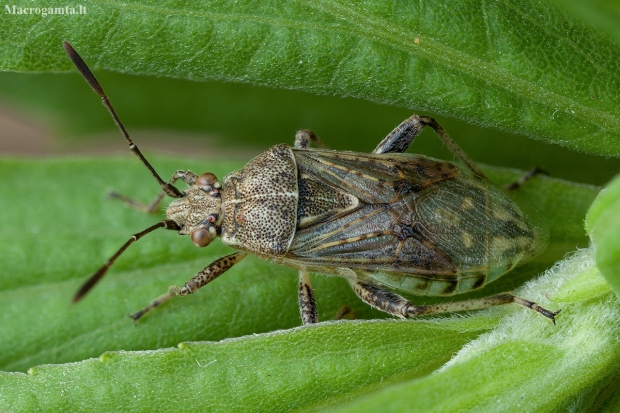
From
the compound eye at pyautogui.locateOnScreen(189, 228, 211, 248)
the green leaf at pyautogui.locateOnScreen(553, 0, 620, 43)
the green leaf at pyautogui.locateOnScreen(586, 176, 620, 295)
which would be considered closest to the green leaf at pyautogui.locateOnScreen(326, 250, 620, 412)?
the green leaf at pyautogui.locateOnScreen(586, 176, 620, 295)

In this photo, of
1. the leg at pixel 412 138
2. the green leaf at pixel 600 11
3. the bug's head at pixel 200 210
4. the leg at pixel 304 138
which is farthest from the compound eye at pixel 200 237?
the green leaf at pixel 600 11

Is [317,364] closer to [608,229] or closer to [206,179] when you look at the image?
[608,229]

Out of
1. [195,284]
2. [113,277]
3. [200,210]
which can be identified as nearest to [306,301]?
[195,284]

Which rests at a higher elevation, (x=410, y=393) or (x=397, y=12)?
(x=397, y=12)

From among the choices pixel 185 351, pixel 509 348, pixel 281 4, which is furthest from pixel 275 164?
pixel 509 348

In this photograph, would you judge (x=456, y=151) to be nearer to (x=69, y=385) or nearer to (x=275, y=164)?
(x=275, y=164)

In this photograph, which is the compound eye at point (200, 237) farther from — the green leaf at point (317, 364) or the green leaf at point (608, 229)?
the green leaf at point (608, 229)

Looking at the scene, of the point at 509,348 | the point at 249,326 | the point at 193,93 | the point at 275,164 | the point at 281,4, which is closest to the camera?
the point at 509,348
